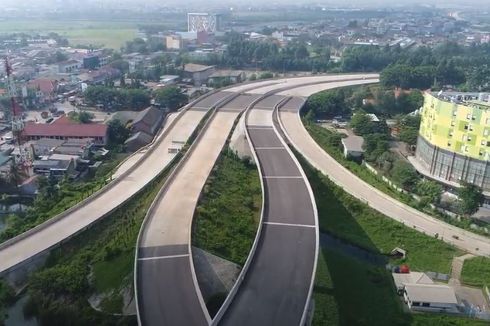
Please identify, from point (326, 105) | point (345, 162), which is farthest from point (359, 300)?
point (326, 105)

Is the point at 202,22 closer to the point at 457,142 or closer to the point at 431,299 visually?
the point at 457,142

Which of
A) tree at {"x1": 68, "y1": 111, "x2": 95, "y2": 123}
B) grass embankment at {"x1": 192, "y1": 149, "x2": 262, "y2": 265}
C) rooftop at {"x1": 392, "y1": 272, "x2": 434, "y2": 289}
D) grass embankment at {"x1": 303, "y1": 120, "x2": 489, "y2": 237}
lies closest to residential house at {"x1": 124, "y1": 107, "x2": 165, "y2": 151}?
tree at {"x1": 68, "y1": 111, "x2": 95, "y2": 123}

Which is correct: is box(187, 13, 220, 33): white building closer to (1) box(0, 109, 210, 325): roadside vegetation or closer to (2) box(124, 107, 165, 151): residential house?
(2) box(124, 107, 165, 151): residential house

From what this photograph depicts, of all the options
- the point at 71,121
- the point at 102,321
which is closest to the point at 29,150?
the point at 71,121

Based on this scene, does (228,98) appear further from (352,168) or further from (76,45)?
(76,45)

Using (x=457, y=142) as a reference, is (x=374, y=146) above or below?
below

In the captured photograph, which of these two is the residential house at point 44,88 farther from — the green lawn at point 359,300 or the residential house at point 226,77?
the green lawn at point 359,300
